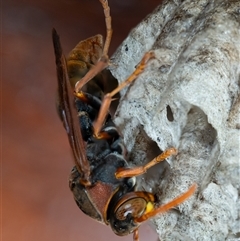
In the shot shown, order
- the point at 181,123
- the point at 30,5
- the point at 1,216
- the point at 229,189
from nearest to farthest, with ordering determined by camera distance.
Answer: the point at 229,189 < the point at 181,123 < the point at 1,216 < the point at 30,5

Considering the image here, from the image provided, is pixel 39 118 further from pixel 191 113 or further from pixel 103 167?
pixel 191 113

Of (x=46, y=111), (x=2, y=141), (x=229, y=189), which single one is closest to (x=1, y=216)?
(x=2, y=141)

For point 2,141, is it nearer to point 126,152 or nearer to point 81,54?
point 81,54

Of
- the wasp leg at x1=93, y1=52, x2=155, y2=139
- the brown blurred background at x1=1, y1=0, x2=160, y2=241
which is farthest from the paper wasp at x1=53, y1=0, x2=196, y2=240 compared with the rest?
the brown blurred background at x1=1, y1=0, x2=160, y2=241

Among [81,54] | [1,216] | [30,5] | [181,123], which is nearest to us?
[181,123]

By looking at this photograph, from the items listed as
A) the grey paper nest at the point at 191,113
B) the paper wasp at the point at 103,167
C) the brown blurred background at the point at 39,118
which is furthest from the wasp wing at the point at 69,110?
the brown blurred background at the point at 39,118

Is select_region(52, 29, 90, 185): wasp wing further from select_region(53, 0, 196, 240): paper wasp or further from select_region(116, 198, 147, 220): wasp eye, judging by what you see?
select_region(116, 198, 147, 220): wasp eye
